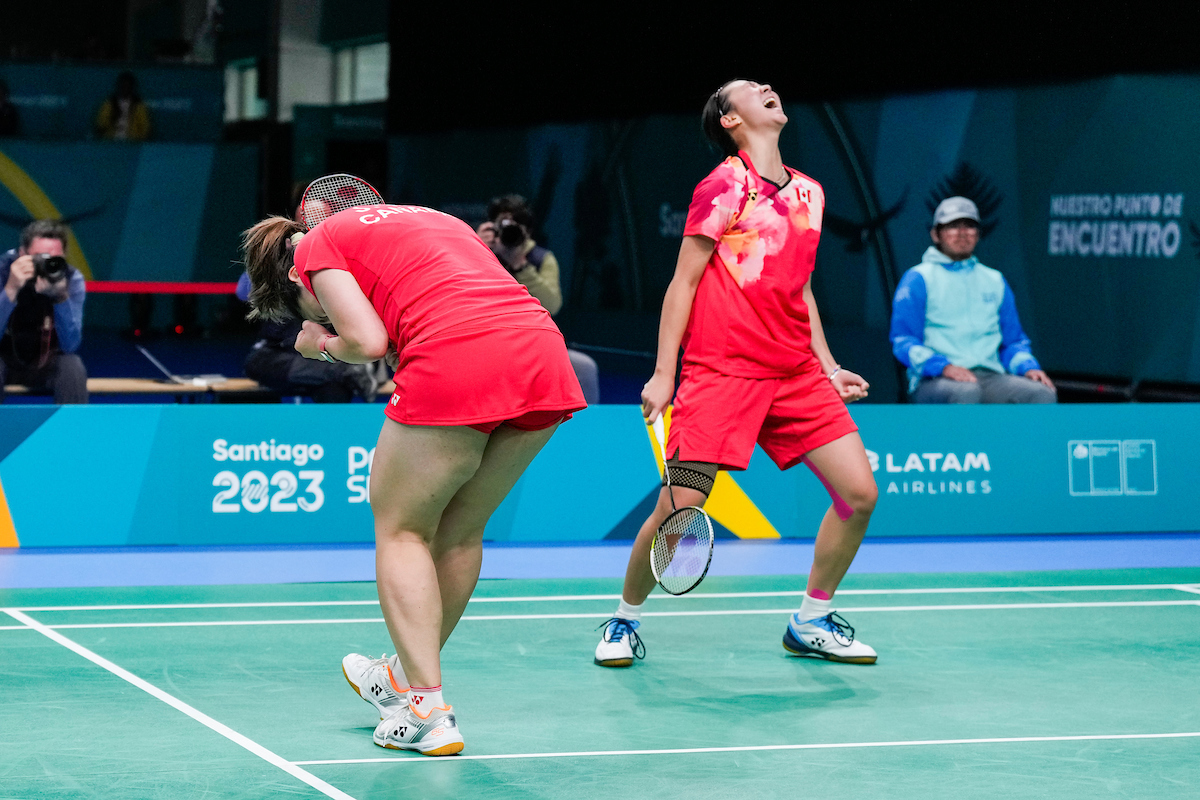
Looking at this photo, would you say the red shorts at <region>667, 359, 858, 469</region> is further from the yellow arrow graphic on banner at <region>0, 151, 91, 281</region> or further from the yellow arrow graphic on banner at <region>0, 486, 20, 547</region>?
the yellow arrow graphic on banner at <region>0, 151, 91, 281</region>

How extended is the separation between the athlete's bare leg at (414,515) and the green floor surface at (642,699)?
30cm

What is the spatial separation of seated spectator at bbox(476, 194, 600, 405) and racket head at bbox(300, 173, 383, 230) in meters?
4.13

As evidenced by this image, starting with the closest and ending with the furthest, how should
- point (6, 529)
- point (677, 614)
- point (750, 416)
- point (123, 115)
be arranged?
point (750, 416) < point (677, 614) < point (6, 529) < point (123, 115)

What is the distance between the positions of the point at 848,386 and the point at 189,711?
7.09 ft

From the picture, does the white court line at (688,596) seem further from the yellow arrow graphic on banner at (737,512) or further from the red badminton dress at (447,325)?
the red badminton dress at (447,325)

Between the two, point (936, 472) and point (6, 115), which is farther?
point (6, 115)

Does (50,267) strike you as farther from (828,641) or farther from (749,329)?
(828,641)

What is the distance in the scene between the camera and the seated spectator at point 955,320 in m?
7.95

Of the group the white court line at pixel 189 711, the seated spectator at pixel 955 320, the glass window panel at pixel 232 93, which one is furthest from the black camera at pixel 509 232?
the glass window panel at pixel 232 93

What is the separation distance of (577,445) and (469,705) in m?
3.02

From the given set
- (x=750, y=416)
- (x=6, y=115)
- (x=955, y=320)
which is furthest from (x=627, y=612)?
(x=6, y=115)

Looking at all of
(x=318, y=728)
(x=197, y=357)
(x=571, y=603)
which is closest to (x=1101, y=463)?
(x=571, y=603)

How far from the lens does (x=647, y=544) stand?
4.83 m

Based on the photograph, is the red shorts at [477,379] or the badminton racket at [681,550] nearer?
the red shorts at [477,379]
